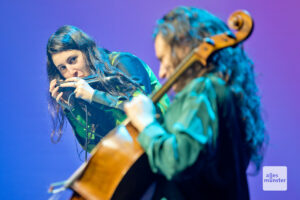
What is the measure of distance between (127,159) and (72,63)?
1215mm

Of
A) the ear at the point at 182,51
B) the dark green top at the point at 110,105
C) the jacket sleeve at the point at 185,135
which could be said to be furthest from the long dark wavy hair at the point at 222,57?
the dark green top at the point at 110,105

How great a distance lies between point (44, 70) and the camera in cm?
198

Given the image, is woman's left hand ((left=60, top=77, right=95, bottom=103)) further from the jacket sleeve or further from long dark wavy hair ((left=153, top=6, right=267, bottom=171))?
the jacket sleeve

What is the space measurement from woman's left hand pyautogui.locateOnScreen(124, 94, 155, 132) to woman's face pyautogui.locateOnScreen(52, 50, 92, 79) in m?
1.11

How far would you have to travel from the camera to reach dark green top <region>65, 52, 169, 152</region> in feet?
6.33

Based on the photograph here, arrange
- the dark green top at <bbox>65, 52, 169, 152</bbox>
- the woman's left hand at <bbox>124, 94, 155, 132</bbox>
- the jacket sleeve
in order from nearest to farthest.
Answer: the jacket sleeve → the woman's left hand at <bbox>124, 94, 155, 132</bbox> → the dark green top at <bbox>65, 52, 169, 152</bbox>

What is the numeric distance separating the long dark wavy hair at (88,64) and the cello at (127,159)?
102 centimetres

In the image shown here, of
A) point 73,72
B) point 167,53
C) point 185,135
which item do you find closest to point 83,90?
point 73,72

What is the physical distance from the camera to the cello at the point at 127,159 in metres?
0.86

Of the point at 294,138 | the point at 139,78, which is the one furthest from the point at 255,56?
the point at 139,78

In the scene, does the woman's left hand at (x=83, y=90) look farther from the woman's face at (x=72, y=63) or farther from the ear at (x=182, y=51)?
the ear at (x=182, y=51)

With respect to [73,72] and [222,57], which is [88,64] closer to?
[73,72]

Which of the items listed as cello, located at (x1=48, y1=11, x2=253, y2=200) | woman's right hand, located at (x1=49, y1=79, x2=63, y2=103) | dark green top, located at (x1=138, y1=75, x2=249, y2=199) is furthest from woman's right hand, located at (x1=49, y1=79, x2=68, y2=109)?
dark green top, located at (x1=138, y1=75, x2=249, y2=199)

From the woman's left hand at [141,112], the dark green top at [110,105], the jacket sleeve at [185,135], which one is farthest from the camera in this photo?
the dark green top at [110,105]
